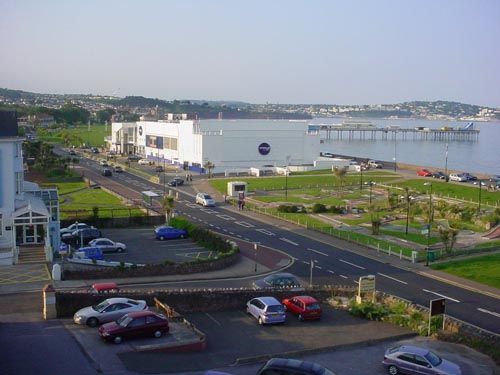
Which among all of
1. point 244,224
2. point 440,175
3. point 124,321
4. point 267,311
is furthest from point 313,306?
point 440,175

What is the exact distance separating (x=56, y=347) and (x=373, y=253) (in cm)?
2117

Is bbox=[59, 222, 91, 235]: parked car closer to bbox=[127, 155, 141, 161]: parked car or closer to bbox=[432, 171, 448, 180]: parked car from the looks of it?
bbox=[432, 171, 448, 180]: parked car

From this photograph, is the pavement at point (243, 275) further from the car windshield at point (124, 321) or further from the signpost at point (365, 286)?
the signpost at point (365, 286)

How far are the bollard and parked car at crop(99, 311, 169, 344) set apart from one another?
255 centimetres

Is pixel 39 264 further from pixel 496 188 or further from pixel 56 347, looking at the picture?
pixel 496 188

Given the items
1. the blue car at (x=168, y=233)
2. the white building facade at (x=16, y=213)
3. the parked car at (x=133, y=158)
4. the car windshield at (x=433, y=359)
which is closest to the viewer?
the car windshield at (x=433, y=359)

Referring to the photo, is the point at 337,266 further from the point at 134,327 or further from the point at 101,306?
the point at 134,327

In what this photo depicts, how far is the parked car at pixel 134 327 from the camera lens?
18531mm

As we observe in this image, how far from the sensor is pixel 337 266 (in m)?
31.6

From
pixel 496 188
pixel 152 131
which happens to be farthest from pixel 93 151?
pixel 496 188

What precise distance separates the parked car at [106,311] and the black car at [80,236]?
13918 mm

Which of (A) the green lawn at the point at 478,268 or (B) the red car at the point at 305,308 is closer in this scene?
(B) the red car at the point at 305,308

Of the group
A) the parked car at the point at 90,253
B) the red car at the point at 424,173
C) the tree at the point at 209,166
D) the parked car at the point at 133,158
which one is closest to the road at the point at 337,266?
the parked car at the point at 90,253

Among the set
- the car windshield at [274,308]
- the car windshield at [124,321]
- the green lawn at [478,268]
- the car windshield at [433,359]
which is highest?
the car windshield at [124,321]
